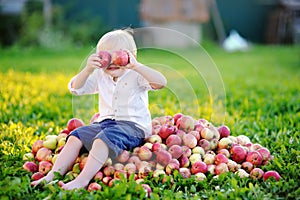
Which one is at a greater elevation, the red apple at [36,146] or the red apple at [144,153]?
the red apple at [144,153]

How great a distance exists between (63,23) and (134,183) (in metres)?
9.03

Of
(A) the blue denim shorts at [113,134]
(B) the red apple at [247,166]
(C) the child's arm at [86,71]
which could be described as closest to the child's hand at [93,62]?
(C) the child's arm at [86,71]

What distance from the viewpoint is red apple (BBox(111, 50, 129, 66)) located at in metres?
2.70

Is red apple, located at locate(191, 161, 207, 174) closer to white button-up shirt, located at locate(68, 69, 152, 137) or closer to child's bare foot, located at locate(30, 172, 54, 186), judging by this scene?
white button-up shirt, located at locate(68, 69, 152, 137)

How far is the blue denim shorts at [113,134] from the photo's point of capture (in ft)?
8.79

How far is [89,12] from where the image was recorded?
1170 centimetres

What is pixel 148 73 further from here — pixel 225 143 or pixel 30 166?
pixel 30 166

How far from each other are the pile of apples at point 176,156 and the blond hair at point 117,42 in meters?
0.57

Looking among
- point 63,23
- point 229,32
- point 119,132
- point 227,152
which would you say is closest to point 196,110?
point 227,152

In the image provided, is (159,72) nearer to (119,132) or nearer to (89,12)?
(119,132)

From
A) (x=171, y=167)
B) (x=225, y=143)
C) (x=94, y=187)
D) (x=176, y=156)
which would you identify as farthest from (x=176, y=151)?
(x=94, y=187)

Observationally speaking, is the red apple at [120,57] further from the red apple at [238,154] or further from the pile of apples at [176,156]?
the red apple at [238,154]

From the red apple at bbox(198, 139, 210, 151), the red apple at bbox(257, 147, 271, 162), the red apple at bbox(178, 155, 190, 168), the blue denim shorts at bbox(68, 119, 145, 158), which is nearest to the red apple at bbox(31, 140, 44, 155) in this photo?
the blue denim shorts at bbox(68, 119, 145, 158)

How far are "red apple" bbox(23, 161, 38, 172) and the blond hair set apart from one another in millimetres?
762
